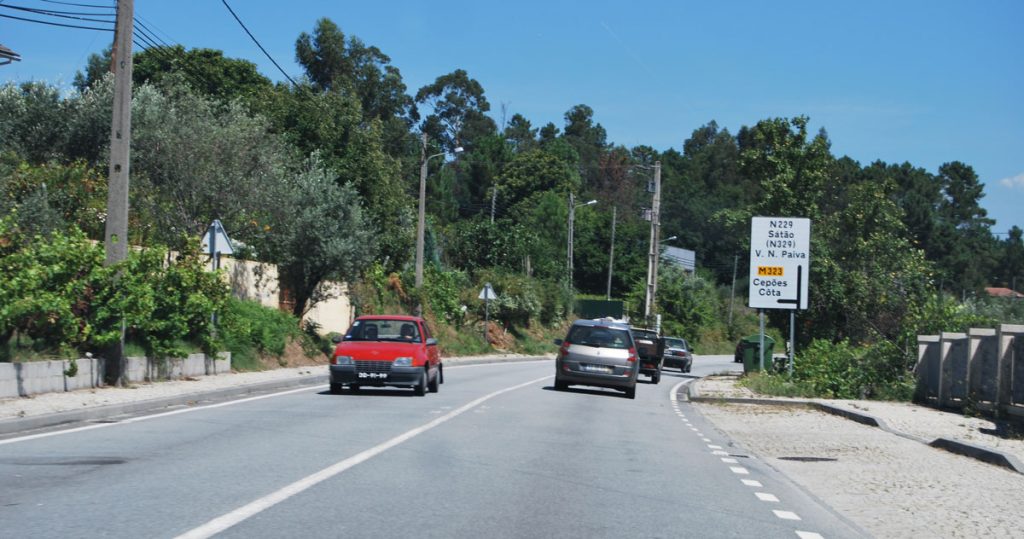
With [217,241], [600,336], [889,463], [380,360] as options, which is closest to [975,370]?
[600,336]

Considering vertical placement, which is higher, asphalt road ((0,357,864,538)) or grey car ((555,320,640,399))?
grey car ((555,320,640,399))

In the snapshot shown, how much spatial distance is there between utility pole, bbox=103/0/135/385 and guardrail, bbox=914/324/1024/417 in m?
15.3

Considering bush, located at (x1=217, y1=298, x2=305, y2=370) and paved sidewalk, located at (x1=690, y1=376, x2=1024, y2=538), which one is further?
bush, located at (x1=217, y1=298, x2=305, y2=370)

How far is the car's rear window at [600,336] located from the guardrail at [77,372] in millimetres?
8140

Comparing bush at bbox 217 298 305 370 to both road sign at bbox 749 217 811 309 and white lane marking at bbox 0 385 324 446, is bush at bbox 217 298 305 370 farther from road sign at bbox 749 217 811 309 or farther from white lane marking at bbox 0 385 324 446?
road sign at bbox 749 217 811 309

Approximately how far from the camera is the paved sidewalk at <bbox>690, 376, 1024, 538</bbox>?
31.8 feet

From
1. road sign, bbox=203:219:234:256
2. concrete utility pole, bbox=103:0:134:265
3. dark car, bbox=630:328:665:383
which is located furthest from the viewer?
dark car, bbox=630:328:665:383

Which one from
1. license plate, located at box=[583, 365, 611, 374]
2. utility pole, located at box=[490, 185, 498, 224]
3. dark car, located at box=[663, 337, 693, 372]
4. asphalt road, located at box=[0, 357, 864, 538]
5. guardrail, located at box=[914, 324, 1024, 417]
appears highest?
utility pole, located at box=[490, 185, 498, 224]

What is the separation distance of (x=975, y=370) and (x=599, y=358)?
804cm

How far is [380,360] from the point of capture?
70.2 ft

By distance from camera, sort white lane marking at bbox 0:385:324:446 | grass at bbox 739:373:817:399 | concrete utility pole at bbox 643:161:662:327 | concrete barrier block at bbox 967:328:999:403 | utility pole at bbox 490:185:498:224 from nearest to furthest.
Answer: white lane marking at bbox 0:385:324:446 → concrete barrier block at bbox 967:328:999:403 → grass at bbox 739:373:817:399 → concrete utility pole at bbox 643:161:662:327 → utility pole at bbox 490:185:498:224

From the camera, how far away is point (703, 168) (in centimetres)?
12275

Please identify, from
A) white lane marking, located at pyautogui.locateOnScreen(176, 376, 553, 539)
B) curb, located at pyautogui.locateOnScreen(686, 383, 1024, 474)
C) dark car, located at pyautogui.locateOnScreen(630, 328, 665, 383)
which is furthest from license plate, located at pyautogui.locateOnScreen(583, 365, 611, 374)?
dark car, located at pyautogui.locateOnScreen(630, 328, 665, 383)

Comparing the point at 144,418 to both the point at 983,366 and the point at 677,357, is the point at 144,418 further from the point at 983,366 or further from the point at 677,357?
the point at 677,357
